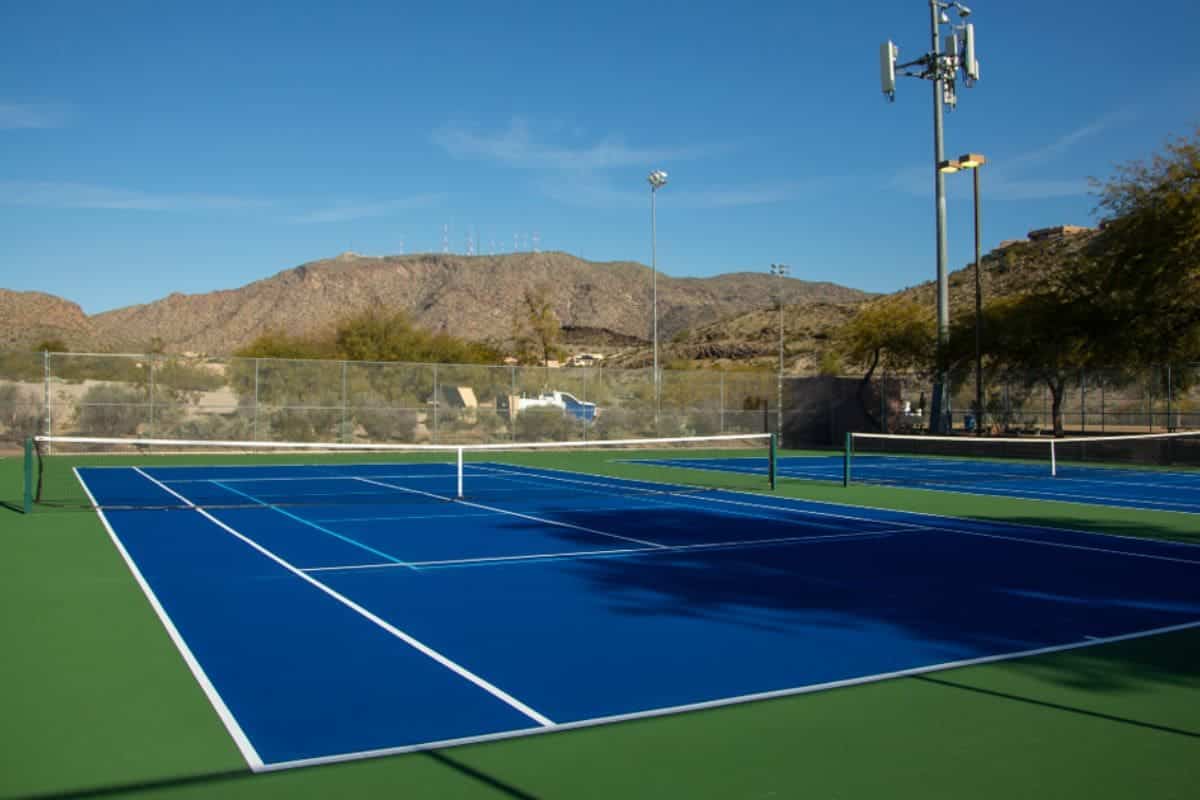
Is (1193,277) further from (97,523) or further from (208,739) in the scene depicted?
(208,739)

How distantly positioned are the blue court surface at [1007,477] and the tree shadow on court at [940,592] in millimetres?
5999

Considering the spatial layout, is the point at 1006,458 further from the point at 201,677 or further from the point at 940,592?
the point at 201,677

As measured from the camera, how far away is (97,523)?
14.6 metres

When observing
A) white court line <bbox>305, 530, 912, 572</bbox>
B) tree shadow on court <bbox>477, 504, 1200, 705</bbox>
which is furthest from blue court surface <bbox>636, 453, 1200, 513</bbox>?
white court line <bbox>305, 530, 912, 572</bbox>

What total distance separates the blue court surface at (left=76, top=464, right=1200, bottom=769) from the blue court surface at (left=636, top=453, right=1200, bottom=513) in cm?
556

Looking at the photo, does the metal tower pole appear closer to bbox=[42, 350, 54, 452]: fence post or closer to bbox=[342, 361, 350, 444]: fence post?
bbox=[342, 361, 350, 444]: fence post

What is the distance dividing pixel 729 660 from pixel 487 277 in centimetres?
13274

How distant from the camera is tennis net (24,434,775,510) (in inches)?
725

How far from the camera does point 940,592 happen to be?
10.1 metres

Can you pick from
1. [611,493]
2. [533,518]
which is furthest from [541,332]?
[533,518]

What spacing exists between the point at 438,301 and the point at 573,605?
124307 mm

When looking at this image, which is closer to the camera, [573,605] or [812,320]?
[573,605]

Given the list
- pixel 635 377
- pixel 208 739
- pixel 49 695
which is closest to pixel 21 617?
pixel 49 695

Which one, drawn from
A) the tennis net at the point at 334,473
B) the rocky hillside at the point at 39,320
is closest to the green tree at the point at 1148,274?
the tennis net at the point at 334,473
